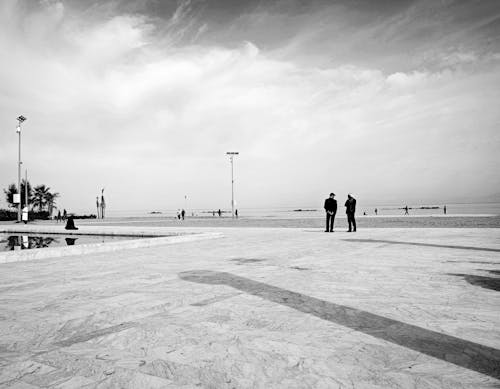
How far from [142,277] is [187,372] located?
148 inches

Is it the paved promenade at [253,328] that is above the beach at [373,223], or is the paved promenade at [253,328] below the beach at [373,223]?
above

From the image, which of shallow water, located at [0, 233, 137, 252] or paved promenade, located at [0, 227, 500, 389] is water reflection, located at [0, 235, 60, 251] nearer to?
shallow water, located at [0, 233, 137, 252]

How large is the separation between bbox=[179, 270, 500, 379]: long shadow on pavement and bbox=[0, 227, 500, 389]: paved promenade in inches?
0.5

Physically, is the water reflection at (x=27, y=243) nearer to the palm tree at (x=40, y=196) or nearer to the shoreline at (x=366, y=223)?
the shoreline at (x=366, y=223)

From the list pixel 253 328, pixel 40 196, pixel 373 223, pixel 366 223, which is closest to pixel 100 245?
pixel 253 328

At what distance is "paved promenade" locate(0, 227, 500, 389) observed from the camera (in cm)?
242

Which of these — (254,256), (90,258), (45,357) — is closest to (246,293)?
(45,357)

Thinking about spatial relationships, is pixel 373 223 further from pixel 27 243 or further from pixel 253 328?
pixel 253 328

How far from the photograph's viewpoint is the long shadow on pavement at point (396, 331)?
2.61 m

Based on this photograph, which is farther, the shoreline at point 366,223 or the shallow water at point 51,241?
the shoreline at point 366,223

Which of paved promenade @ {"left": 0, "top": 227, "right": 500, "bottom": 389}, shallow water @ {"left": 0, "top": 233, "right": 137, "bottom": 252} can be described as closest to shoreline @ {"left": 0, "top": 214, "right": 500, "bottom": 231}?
shallow water @ {"left": 0, "top": 233, "right": 137, "bottom": 252}

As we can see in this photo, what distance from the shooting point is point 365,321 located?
3.51 metres

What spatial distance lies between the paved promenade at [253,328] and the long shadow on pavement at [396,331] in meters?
0.01

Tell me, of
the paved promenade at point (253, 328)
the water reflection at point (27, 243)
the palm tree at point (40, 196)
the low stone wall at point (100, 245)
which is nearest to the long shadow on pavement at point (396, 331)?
the paved promenade at point (253, 328)
